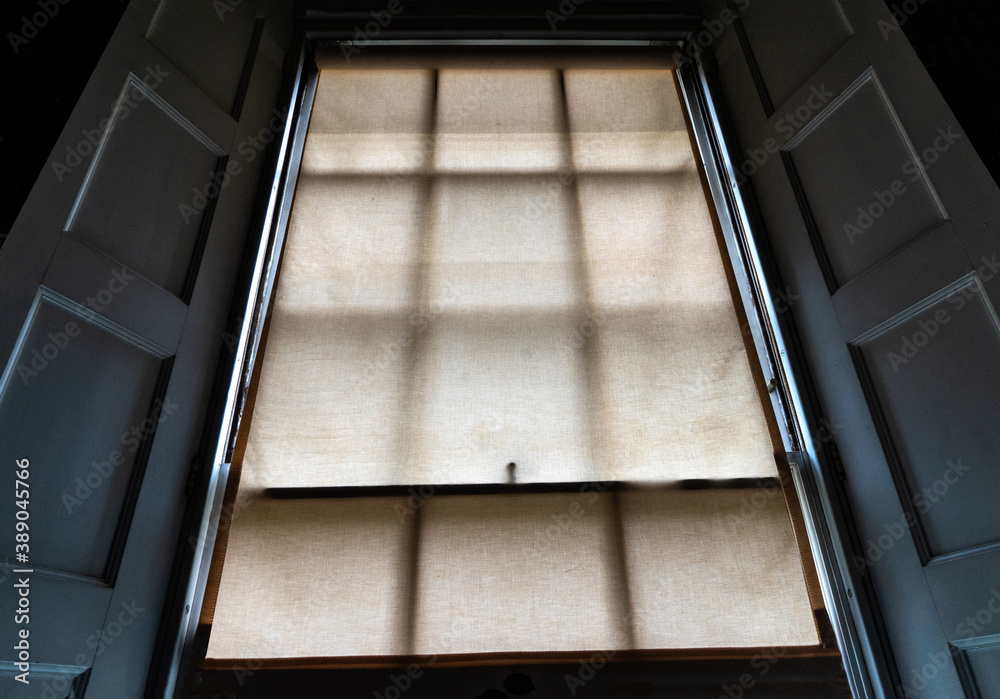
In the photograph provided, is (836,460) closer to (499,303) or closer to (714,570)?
(714,570)

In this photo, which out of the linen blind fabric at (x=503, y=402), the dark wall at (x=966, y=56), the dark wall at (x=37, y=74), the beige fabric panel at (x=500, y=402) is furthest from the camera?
the beige fabric panel at (x=500, y=402)

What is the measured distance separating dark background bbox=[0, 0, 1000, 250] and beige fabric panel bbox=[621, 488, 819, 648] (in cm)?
93

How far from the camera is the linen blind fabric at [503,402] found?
58.8 inches

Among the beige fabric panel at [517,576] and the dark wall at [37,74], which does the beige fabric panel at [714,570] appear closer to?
the beige fabric panel at [517,576]

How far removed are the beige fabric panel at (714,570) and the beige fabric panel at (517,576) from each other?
0.22ft

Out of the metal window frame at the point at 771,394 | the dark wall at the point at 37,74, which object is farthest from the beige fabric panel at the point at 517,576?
the dark wall at the point at 37,74

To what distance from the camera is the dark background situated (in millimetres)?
1292

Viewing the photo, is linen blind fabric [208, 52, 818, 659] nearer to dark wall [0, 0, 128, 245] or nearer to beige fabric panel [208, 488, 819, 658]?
beige fabric panel [208, 488, 819, 658]

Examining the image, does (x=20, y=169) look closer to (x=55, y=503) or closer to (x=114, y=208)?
(x=114, y=208)

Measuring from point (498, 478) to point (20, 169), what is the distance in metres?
1.25

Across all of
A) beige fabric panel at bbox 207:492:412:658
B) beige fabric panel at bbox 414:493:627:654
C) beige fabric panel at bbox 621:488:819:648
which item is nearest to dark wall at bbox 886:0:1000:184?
beige fabric panel at bbox 621:488:819:648

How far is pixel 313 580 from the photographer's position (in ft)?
4.97

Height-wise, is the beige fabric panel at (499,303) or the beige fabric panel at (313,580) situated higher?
the beige fabric panel at (499,303)

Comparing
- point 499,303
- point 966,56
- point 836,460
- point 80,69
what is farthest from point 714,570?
point 80,69
